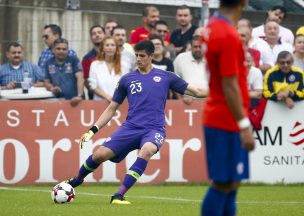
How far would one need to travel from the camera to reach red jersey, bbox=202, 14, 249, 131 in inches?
302

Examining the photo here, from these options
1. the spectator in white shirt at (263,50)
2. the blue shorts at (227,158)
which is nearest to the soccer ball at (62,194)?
the blue shorts at (227,158)

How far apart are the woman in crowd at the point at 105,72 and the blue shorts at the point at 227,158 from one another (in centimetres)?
930

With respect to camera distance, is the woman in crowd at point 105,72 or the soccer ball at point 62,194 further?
the woman in crowd at point 105,72

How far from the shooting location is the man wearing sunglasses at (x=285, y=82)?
673 inches

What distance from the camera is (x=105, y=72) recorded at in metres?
17.3

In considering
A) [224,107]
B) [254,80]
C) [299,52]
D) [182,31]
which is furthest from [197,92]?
[182,31]

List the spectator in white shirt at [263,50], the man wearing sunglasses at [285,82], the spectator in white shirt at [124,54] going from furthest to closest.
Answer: the spectator in white shirt at [263,50] < the spectator in white shirt at [124,54] < the man wearing sunglasses at [285,82]

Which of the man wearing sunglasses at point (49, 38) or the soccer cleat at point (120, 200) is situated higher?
the man wearing sunglasses at point (49, 38)

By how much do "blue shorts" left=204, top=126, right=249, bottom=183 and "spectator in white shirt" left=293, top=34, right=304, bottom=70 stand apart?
33.3 ft

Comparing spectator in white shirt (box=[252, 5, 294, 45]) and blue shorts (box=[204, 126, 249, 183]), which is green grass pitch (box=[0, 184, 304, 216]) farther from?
blue shorts (box=[204, 126, 249, 183])

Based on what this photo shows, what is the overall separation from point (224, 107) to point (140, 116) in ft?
18.5

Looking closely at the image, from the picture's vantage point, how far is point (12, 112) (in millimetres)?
17422

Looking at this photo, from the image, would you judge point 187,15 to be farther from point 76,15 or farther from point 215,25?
point 215,25

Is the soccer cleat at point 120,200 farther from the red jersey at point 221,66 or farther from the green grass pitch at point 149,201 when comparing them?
the red jersey at point 221,66
